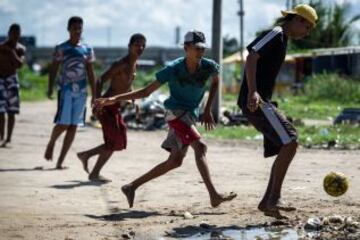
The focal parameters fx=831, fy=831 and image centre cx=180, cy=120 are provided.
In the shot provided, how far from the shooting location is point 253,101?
22.2 feet

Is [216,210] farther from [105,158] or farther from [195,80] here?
[105,158]

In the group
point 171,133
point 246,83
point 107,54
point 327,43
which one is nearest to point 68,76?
point 171,133

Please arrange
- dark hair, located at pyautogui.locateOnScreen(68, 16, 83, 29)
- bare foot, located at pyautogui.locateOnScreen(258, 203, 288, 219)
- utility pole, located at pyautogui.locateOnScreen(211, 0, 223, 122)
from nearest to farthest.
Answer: bare foot, located at pyautogui.locateOnScreen(258, 203, 288, 219)
dark hair, located at pyautogui.locateOnScreen(68, 16, 83, 29)
utility pole, located at pyautogui.locateOnScreen(211, 0, 223, 122)

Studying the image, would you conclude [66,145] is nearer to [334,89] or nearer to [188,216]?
[188,216]

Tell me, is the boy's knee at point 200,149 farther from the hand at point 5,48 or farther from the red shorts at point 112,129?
the hand at point 5,48

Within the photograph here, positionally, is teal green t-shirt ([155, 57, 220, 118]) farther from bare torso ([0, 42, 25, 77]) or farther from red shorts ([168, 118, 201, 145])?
bare torso ([0, 42, 25, 77])

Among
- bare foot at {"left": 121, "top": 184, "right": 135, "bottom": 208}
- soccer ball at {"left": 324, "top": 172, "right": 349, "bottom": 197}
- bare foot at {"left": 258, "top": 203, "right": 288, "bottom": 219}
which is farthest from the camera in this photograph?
bare foot at {"left": 121, "top": 184, "right": 135, "bottom": 208}

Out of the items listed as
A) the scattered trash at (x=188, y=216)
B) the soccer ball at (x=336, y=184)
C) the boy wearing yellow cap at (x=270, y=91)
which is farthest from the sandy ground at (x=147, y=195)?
the boy wearing yellow cap at (x=270, y=91)

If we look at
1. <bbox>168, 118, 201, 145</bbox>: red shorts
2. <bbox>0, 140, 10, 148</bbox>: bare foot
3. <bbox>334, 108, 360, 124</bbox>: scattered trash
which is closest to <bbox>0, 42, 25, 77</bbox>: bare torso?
<bbox>0, 140, 10, 148</bbox>: bare foot

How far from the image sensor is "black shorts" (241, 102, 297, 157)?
6.96 meters

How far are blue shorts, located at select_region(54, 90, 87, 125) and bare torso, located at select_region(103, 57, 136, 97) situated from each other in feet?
3.73

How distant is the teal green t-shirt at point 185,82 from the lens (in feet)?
24.6

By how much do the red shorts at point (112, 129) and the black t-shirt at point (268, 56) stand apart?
3.12m

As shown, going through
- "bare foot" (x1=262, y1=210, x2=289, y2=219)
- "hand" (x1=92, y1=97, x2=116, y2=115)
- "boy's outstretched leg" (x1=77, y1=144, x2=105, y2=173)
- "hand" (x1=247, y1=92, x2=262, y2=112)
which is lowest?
"bare foot" (x1=262, y1=210, x2=289, y2=219)
